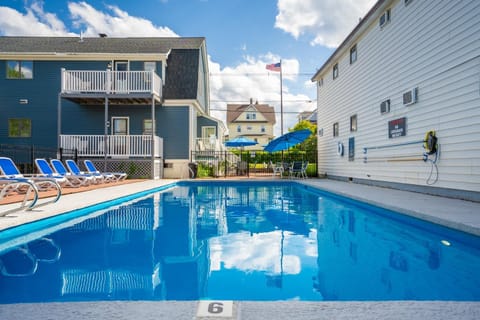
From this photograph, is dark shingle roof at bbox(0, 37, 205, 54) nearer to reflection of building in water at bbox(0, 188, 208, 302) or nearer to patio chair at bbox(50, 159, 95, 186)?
patio chair at bbox(50, 159, 95, 186)

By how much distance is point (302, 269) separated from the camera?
3.17 metres

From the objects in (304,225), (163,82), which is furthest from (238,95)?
(304,225)

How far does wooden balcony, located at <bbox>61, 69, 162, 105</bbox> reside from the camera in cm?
1357

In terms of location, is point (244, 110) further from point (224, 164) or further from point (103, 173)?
point (103, 173)

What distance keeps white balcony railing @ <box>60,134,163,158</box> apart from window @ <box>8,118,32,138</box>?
3.73 m

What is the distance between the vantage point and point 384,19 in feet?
31.4

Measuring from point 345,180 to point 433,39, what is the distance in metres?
6.93

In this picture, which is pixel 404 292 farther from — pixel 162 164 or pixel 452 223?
pixel 162 164

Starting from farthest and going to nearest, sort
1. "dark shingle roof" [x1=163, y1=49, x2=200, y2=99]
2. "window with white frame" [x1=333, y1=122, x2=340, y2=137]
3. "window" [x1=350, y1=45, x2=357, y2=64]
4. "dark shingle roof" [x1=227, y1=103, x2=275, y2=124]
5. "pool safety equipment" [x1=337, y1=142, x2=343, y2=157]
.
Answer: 1. "dark shingle roof" [x1=227, y1=103, x2=275, y2=124]
2. "dark shingle roof" [x1=163, y1=49, x2=200, y2=99]
3. "window with white frame" [x1=333, y1=122, x2=340, y2=137]
4. "pool safety equipment" [x1=337, y1=142, x2=343, y2=157]
5. "window" [x1=350, y1=45, x2=357, y2=64]

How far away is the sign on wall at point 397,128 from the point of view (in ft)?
27.5

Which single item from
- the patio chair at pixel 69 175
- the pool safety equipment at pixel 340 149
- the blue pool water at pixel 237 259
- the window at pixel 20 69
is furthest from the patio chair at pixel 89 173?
the pool safety equipment at pixel 340 149

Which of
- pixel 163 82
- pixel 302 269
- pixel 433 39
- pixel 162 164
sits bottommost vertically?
pixel 302 269

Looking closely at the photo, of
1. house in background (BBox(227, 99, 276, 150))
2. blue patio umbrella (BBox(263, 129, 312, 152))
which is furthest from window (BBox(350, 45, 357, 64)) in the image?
house in background (BBox(227, 99, 276, 150))

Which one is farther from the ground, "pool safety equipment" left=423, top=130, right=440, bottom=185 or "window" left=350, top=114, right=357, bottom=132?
"window" left=350, top=114, right=357, bottom=132
